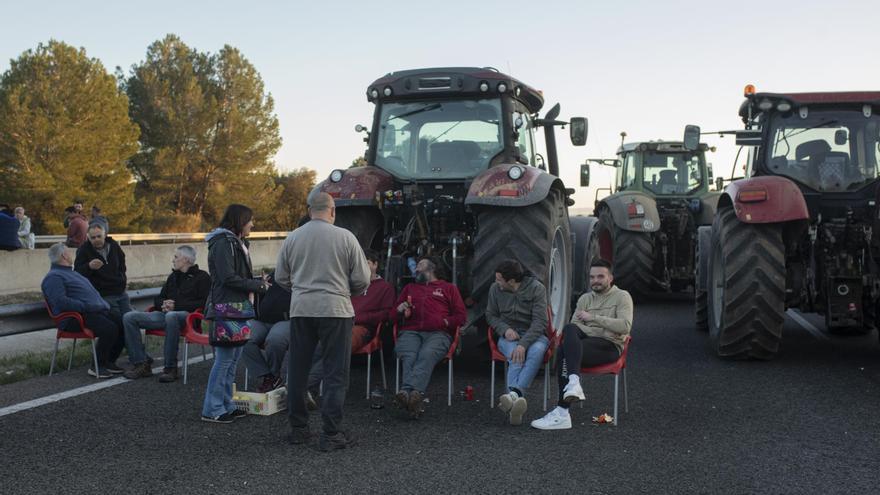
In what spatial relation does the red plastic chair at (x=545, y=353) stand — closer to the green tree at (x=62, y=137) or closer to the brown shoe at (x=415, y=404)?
the brown shoe at (x=415, y=404)

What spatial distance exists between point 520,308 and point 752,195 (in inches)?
106

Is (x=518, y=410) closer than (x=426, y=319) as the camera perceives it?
Yes

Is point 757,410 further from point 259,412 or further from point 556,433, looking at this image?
point 259,412

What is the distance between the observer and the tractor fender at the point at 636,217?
1395 cm

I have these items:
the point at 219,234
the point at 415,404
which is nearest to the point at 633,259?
the point at 415,404

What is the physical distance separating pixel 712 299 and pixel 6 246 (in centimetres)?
1035

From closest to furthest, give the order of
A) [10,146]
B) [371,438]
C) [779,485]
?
[779,485], [371,438], [10,146]

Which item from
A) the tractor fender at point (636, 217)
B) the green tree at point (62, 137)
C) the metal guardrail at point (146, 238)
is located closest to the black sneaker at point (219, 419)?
the tractor fender at point (636, 217)

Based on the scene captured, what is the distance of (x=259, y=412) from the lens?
263 inches

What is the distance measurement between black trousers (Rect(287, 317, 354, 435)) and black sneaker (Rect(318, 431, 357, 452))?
0.07m

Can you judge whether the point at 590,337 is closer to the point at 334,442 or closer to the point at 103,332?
the point at 334,442

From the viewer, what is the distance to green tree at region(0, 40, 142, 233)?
132 ft

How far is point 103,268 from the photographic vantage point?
9016mm

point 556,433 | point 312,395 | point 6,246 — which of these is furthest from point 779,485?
point 6,246
